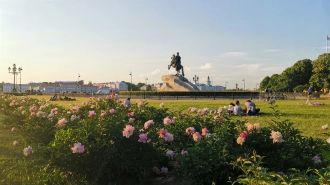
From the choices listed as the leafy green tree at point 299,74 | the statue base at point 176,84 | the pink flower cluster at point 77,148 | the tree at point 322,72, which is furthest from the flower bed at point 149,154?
the leafy green tree at point 299,74

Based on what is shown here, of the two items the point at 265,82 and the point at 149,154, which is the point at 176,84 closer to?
the point at 149,154

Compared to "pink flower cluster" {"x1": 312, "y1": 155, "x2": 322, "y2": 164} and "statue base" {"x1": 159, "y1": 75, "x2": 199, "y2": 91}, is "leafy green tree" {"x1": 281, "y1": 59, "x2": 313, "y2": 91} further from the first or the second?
"pink flower cluster" {"x1": 312, "y1": 155, "x2": 322, "y2": 164}

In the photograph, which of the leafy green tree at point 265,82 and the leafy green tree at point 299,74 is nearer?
the leafy green tree at point 299,74

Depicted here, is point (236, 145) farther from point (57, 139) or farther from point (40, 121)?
point (40, 121)

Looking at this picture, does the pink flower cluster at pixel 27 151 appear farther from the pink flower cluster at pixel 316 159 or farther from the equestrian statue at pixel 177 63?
the equestrian statue at pixel 177 63

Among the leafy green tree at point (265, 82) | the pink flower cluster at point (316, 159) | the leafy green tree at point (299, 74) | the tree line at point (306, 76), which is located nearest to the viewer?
the pink flower cluster at point (316, 159)

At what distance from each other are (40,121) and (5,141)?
2.56 metres

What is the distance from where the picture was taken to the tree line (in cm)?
5629

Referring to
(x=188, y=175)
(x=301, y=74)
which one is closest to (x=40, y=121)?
(x=188, y=175)

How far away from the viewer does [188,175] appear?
13.6ft

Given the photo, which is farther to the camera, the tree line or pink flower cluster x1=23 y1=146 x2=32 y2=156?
the tree line

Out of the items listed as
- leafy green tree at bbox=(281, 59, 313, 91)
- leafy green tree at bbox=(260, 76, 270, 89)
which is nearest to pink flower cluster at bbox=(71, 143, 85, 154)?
leafy green tree at bbox=(281, 59, 313, 91)

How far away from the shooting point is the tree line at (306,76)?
56294 mm

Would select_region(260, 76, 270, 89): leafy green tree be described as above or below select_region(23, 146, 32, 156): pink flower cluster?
above
